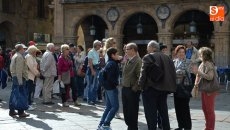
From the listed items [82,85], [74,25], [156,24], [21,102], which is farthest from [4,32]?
[21,102]

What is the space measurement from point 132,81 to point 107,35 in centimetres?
1830

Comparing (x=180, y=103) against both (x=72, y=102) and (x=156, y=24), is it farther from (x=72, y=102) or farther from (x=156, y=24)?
(x=156, y=24)

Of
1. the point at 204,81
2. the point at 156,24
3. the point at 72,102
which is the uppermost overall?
the point at 156,24

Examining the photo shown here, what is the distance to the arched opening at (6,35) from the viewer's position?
1393 inches

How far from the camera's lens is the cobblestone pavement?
9.40 meters

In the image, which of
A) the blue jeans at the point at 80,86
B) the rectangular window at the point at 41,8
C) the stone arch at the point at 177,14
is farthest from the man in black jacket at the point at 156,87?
the rectangular window at the point at 41,8

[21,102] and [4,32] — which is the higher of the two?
[4,32]

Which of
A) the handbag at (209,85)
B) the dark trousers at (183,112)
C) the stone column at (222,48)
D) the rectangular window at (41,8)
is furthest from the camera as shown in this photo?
the rectangular window at (41,8)

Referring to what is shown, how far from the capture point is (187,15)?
23844mm

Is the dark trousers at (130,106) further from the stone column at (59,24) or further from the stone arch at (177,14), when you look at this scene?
the stone column at (59,24)

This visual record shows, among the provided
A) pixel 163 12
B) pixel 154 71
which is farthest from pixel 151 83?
pixel 163 12

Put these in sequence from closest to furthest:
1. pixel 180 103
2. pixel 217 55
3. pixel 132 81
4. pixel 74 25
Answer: pixel 132 81 → pixel 180 103 → pixel 217 55 → pixel 74 25

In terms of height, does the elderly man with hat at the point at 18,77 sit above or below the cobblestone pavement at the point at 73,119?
above

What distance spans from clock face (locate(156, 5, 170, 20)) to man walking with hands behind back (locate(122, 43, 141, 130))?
14928 millimetres
